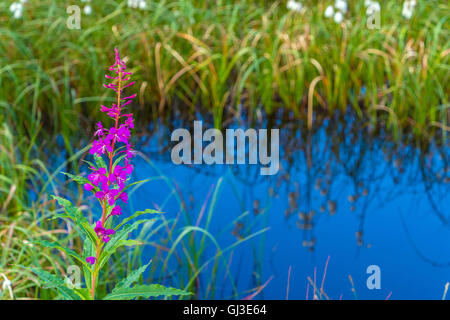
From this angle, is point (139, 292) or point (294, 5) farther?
point (294, 5)

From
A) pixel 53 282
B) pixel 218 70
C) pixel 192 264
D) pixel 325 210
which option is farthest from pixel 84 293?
pixel 218 70

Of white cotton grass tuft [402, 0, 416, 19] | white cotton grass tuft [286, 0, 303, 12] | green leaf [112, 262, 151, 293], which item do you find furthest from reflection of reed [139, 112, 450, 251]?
green leaf [112, 262, 151, 293]

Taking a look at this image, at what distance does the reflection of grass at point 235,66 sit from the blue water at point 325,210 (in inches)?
15.3

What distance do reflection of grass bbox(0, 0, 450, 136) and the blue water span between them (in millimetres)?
389

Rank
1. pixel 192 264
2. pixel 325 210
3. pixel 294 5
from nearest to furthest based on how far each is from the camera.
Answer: pixel 192 264 → pixel 325 210 → pixel 294 5

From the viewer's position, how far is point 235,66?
14.5ft

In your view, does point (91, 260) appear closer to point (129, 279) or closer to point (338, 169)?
point (129, 279)

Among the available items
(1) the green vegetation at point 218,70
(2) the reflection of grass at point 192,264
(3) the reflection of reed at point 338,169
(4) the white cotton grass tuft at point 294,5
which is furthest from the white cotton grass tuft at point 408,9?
(2) the reflection of grass at point 192,264

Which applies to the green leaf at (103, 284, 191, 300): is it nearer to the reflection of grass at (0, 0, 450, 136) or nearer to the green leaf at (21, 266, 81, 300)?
the green leaf at (21, 266, 81, 300)

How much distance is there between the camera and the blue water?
8.02 ft

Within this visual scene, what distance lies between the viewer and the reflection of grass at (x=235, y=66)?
3.78 m

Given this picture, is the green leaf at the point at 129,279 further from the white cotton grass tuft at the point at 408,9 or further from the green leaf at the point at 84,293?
the white cotton grass tuft at the point at 408,9

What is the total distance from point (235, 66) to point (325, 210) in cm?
183
